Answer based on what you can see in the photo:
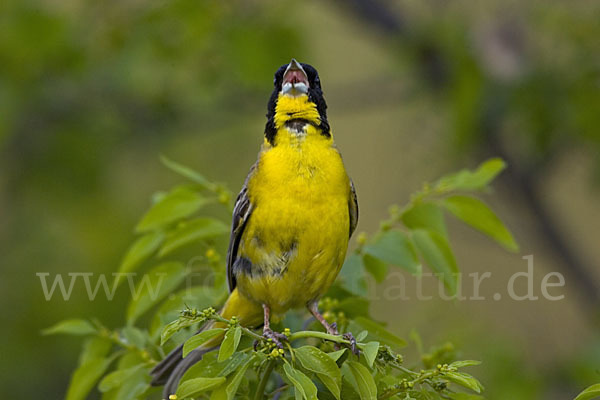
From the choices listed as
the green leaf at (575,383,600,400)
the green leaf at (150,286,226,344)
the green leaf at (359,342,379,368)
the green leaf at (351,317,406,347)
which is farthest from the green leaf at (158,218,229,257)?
the green leaf at (575,383,600,400)

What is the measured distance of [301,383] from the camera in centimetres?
195

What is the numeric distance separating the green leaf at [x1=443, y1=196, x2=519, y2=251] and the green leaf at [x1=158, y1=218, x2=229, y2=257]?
841mm

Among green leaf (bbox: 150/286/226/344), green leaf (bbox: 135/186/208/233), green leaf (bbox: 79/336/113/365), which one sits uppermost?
green leaf (bbox: 135/186/208/233)

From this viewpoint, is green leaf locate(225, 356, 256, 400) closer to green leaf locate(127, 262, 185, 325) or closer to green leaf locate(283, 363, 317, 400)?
green leaf locate(283, 363, 317, 400)

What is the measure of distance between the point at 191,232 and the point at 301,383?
3.44 ft

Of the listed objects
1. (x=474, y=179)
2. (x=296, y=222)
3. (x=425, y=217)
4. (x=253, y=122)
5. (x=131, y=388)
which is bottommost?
(x=131, y=388)

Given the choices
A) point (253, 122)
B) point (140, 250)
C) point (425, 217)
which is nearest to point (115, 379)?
point (140, 250)

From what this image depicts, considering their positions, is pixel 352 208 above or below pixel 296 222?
above

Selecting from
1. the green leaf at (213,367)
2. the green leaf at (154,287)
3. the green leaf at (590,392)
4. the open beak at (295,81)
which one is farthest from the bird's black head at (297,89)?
the green leaf at (590,392)

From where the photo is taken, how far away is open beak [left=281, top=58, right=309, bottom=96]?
9.45ft

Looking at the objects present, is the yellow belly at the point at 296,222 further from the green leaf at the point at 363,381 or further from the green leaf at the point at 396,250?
the green leaf at the point at 363,381

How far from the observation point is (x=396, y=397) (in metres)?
2.14

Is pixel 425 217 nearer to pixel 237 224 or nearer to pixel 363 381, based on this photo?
pixel 237 224

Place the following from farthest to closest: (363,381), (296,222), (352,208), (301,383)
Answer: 1. (352,208)
2. (296,222)
3. (363,381)
4. (301,383)
